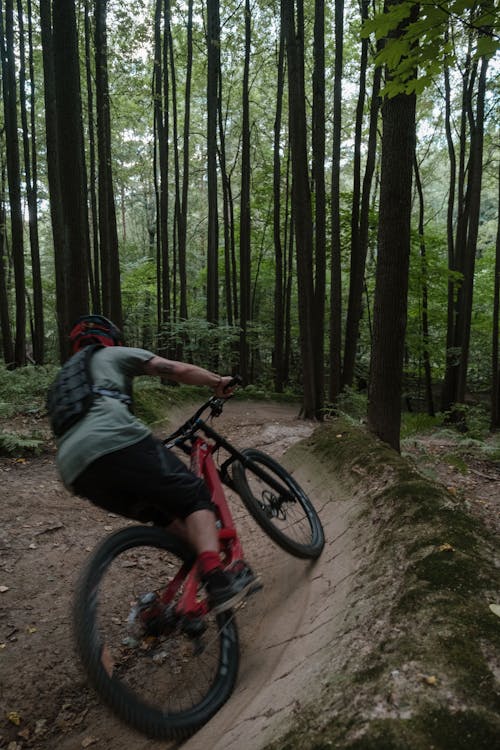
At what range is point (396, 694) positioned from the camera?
1.66 m

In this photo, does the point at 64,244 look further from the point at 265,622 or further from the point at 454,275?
the point at 454,275

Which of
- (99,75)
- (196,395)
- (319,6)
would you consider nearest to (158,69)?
(99,75)

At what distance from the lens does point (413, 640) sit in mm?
1955

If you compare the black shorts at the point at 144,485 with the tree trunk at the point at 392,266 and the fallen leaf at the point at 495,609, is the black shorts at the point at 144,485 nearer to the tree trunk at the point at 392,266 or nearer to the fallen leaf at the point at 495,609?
the fallen leaf at the point at 495,609

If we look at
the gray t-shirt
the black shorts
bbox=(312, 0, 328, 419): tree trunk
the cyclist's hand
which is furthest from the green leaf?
bbox=(312, 0, 328, 419): tree trunk

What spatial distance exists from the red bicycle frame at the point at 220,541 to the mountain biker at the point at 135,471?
0.08 meters

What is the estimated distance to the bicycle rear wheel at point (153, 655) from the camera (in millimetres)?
2217

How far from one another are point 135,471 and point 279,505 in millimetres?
1798

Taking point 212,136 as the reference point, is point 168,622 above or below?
below

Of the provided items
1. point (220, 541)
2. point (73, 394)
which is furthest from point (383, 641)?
point (73, 394)

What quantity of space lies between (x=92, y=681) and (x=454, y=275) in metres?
13.9

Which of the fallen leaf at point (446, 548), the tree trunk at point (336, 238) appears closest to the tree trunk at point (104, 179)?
the tree trunk at point (336, 238)

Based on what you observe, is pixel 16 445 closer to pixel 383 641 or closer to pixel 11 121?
pixel 383 641

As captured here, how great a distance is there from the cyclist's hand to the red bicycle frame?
1.19 ft
